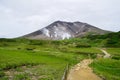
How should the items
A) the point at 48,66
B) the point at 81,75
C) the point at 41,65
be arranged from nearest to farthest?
the point at 81,75 < the point at 48,66 < the point at 41,65

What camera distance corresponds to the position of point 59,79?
1156 inches

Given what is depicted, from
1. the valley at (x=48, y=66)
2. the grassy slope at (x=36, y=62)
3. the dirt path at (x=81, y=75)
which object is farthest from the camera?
the dirt path at (x=81, y=75)

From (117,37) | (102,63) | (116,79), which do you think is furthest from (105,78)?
(117,37)

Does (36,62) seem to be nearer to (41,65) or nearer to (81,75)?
(41,65)

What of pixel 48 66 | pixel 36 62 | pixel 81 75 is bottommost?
pixel 81 75

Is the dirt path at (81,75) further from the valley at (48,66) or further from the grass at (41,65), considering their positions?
the grass at (41,65)

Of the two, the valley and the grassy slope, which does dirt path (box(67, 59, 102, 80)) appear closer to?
the valley

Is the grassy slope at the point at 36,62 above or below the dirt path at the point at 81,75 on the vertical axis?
above

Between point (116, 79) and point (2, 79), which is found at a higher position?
point (2, 79)

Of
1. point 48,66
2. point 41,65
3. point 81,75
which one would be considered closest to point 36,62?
point 41,65

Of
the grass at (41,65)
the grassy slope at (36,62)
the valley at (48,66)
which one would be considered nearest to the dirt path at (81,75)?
the valley at (48,66)

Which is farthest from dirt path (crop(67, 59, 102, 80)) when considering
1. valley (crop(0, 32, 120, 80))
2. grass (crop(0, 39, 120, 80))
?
grass (crop(0, 39, 120, 80))

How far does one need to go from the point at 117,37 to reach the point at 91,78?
13873 centimetres

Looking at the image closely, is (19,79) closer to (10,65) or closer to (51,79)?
(51,79)
